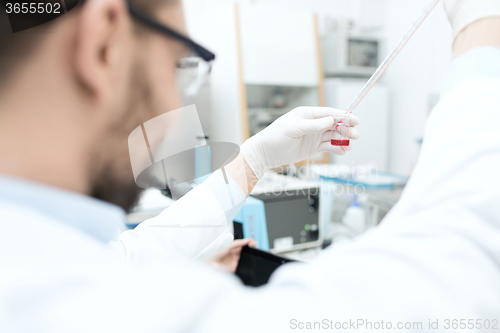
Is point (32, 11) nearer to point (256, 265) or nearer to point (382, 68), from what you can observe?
point (382, 68)

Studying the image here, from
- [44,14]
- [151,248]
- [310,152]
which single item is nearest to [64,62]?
[44,14]

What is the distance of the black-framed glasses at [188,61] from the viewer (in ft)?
0.97

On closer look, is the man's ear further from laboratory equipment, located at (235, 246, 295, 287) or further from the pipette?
laboratory equipment, located at (235, 246, 295, 287)

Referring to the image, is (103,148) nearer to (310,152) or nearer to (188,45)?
(188,45)

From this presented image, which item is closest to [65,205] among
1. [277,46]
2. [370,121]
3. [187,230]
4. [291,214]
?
[187,230]

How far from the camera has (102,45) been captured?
0.27 m

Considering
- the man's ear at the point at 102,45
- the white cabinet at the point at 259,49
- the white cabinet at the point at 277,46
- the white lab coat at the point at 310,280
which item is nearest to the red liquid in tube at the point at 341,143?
the white lab coat at the point at 310,280

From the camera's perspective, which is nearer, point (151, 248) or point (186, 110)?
point (186, 110)

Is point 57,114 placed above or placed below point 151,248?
above

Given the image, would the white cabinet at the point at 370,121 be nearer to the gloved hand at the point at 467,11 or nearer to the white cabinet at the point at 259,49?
the white cabinet at the point at 259,49

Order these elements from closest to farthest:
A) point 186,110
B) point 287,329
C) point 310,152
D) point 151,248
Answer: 1. point 287,329
2. point 186,110
3. point 151,248
4. point 310,152

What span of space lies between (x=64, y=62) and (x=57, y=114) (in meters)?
0.04

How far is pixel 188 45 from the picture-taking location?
331 mm

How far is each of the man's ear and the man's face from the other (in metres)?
0.01
